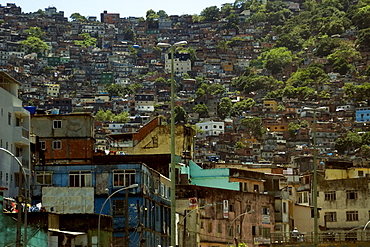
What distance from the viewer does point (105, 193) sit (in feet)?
186

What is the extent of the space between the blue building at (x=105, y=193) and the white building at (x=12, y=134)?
156cm

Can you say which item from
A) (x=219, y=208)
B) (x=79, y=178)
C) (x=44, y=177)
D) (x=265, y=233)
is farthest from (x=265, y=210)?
(x=44, y=177)

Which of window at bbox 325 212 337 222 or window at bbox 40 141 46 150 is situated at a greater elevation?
window at bbox 40 141 46 150

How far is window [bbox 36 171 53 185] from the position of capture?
5753 centimetres

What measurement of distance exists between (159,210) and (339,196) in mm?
25941

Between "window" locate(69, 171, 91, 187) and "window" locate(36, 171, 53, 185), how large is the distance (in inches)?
43.0

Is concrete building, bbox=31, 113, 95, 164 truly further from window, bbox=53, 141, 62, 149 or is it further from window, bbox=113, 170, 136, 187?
window, bbox=113, 170, 136, 187

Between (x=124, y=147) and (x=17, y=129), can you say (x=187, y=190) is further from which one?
(x=17, y=129)

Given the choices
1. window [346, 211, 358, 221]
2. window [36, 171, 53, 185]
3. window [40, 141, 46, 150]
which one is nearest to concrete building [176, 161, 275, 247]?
window [346, 211, 358, 221]

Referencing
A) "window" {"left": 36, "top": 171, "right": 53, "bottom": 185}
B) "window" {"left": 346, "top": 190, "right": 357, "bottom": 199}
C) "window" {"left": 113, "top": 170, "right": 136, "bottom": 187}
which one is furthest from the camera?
"window" {"left": 346, "top": 190, "right": 357, "bottom": 199}

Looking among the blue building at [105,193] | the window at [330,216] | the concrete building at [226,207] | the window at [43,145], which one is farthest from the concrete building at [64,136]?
the window at [330,216]

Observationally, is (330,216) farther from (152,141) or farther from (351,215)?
(152,141)

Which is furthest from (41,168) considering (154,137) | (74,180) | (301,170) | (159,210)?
(301,170)

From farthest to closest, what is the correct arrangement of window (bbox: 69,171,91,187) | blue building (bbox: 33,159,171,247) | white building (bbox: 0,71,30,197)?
window (bbox: 69,171,91,187)
blue building (bbox: 33,159,171,247)
white building (bbox: 0,71,30,197)
